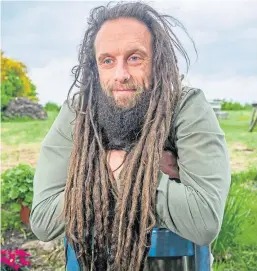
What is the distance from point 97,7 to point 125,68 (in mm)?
329

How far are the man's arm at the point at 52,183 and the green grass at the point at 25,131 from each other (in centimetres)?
299

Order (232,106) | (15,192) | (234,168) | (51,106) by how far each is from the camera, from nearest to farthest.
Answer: (15,192) → (234,168) → (232,106) → (51,106)

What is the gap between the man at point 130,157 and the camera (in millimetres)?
1729

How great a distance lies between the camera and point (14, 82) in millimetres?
4902

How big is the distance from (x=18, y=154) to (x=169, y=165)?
317 cm

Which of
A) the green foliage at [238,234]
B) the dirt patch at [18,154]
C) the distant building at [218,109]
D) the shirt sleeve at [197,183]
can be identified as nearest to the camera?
the shirt sleeve at [197,183]

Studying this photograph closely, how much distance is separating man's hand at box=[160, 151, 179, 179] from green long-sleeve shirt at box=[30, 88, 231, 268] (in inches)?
2.5

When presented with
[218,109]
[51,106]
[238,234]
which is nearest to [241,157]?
[218,109]

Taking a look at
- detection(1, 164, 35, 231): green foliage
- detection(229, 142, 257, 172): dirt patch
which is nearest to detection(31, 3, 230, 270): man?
detection(1, 164, 35, 231): green foliage

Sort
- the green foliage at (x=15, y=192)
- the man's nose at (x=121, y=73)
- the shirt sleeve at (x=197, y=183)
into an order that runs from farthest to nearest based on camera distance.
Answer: the green foliage at (x=15, y=192)
the man's nose at (x=121, y=73)
the shirt sleeve at (x=197, y=183)

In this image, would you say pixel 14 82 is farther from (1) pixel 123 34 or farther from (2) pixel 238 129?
(1) pixel 123 34

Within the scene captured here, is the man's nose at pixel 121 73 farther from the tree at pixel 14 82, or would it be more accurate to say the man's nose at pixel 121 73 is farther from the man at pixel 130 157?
the tree at pixel 14 82

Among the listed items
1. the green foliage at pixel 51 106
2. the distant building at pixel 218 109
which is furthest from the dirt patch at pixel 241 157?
the green foliage at pixel 51 106

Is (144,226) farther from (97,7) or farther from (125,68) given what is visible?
(97,7)
